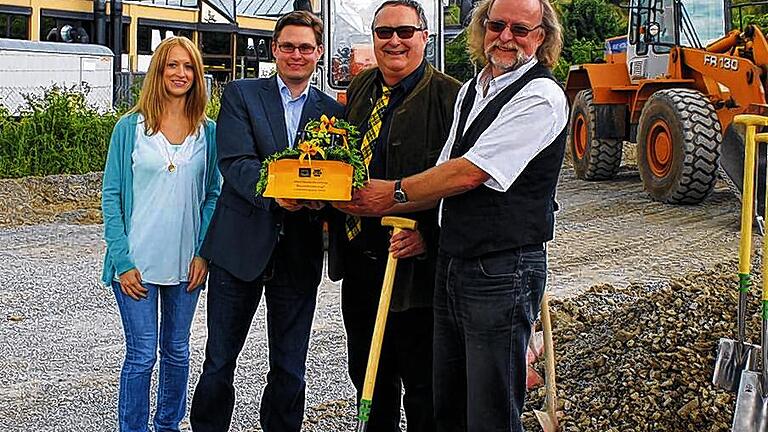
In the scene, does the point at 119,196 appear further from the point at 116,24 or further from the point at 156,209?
the point at 116,24

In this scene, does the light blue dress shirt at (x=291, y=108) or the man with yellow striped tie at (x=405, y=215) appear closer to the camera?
the man with yellow striped tie at (x=405, y=215)

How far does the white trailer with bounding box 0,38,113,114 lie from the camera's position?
809 inches

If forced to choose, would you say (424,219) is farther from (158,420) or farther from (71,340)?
(71,340)

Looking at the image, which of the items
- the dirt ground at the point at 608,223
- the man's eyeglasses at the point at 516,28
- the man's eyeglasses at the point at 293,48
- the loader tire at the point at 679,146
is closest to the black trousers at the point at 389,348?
the man's eyeglasses at the point at 293,48

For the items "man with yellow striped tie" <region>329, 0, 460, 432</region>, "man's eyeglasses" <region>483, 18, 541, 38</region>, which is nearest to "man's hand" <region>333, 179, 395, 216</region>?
"man with yellow striped tie" <region>329, 0, 460, 432</region>

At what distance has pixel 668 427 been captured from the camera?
15.0 feet

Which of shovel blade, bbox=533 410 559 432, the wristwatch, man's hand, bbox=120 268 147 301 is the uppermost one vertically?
the wristwatch

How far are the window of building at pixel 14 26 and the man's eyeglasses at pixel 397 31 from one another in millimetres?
22551

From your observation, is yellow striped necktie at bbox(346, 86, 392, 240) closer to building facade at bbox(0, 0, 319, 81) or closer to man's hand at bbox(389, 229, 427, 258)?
man's hand at bbox(389, 229, 427, 258)

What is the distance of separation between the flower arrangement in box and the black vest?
430 mm

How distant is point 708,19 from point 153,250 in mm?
10935

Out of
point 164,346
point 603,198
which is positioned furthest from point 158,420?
point 603,198

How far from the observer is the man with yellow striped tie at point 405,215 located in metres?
4.02

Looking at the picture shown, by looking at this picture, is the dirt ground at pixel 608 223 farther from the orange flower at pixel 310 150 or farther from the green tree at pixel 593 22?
the green tree at pixel 593 22
